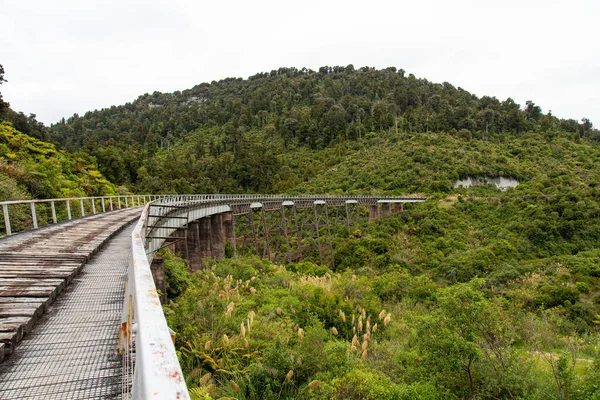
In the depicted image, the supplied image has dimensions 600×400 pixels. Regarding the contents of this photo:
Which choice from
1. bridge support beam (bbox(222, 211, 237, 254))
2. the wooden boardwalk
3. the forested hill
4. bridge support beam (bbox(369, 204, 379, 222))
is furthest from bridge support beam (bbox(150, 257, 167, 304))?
the forested hill

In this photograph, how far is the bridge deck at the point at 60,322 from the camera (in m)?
2.53

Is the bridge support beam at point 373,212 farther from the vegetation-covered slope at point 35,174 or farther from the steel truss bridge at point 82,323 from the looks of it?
the steel truss bridge at point 82,323

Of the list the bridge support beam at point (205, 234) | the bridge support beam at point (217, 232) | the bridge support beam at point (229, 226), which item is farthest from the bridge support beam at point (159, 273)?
the bridge support beam at point (229, 226)

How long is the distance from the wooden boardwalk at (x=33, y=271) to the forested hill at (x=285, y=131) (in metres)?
40.8

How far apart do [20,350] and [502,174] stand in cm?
5903

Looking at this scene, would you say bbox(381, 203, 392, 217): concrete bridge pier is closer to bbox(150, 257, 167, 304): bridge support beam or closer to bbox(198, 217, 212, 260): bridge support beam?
bbox(198, 217, 212, 260): bridge support beam

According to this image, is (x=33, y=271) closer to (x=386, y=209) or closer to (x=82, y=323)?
(x=82, y=323)

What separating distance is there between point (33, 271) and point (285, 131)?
77971 millimetres

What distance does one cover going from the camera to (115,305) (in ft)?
12.8

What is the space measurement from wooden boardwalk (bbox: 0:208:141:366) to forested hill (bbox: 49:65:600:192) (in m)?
40.8

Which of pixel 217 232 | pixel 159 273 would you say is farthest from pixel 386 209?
pixel 159 273

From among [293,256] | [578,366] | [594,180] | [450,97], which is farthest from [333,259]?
[450,97]

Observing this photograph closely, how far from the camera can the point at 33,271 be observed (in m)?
4.70

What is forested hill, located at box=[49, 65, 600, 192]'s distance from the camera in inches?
2228
